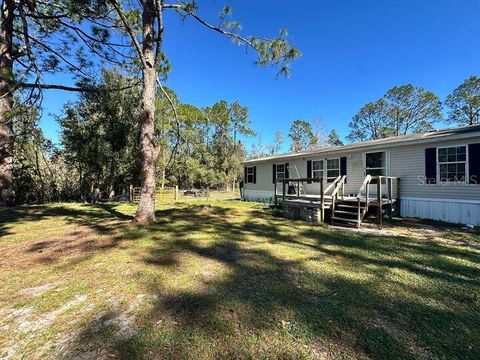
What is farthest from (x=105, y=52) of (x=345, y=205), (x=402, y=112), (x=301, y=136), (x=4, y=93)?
(x=301, y=136)

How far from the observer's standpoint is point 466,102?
2716cm

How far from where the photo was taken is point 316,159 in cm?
1306

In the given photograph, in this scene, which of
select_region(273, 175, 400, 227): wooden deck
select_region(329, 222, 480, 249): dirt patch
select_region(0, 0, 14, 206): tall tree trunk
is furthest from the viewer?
select_region(0, 0, 14, 206): tall tree trunk

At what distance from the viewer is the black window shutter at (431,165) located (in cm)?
881

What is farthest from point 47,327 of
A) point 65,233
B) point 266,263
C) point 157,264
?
point 65,233

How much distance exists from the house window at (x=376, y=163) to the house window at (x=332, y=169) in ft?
4.54

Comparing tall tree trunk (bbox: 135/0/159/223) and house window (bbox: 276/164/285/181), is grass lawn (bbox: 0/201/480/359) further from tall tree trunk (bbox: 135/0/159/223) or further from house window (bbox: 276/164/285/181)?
house window (bbox: 276/164/285/181)

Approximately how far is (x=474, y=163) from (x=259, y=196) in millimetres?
10762

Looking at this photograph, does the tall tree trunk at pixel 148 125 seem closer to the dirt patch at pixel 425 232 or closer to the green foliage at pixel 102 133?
the dirt patch at pixel 425 232

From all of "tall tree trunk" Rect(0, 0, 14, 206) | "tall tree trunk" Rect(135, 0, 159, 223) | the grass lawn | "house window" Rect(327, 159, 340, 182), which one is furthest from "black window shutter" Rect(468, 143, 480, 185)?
"tall tree trunk" Rect(0, 0, 14, 206)

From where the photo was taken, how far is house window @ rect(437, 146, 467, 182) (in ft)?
27.0

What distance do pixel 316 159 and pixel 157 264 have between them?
34.9ft

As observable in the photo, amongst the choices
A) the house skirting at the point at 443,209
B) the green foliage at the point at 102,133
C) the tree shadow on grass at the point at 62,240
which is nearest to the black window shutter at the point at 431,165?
the house skirting at the point at 443,209

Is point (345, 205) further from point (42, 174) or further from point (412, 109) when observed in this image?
point (412, 109)
